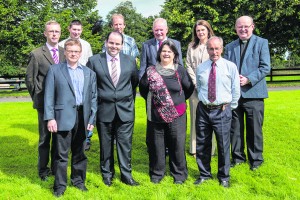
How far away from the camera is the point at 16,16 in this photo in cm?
2572

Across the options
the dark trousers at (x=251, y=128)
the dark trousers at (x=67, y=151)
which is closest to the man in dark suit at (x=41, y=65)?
the dark trousers at (x=67, y=151)

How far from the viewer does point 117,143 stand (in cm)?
512

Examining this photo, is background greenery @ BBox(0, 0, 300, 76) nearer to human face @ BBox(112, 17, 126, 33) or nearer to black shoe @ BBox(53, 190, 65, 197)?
human face @ BBox(112, 17, 126, 33)

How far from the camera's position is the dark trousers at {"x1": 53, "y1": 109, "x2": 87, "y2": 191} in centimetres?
461

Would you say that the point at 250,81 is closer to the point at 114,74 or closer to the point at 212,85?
the point at 212,85

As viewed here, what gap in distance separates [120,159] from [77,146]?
72cm

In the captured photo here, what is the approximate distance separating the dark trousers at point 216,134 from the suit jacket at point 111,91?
1125 millimetres

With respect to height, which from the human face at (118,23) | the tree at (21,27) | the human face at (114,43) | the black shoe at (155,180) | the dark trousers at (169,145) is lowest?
the black shoe at (155,180)

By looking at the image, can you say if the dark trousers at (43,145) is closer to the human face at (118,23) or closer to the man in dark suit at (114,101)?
the man in dark suit at (114,101)

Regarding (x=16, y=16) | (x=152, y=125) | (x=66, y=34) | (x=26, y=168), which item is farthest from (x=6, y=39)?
(x=152, y=125)

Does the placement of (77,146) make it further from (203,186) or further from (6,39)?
(6,39)

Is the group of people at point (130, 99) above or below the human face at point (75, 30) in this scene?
below

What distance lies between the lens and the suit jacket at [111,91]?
4844 mm

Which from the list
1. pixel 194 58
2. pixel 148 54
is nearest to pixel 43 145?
pixel 148 54
